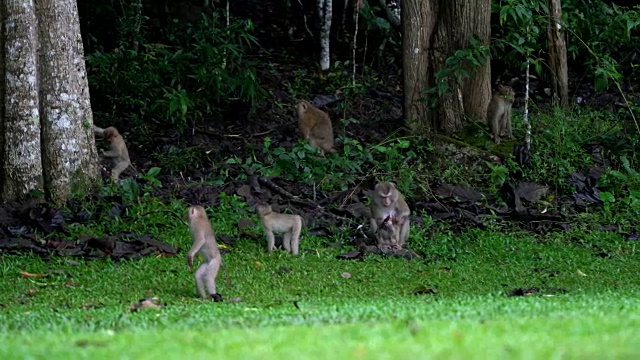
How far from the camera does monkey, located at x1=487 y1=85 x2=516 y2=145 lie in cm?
1538

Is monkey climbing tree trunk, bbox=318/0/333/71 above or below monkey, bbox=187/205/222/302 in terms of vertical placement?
above

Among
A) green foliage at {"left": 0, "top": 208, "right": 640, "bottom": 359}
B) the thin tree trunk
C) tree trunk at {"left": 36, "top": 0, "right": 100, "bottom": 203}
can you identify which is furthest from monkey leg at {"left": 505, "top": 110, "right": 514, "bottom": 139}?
tree trunk at {"left": 36, "top": 0, "right": 100, "bottom": 203}

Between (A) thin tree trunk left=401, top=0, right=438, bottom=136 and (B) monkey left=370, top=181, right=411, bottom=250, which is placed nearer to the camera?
(B) monkey left=370, top=181, right=411, bottom=250

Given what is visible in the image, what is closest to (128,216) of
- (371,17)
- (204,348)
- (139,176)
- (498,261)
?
(139,176)

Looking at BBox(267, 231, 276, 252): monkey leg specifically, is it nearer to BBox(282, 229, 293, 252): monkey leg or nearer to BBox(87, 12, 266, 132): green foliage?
BBox(282, 229, 293, 252): monkey leg

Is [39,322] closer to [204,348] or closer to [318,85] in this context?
[204,348]

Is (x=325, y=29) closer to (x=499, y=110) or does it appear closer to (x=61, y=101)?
(x=499, y=110)

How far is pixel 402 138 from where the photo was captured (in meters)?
15.5

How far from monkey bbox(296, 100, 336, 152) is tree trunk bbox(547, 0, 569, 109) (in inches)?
147

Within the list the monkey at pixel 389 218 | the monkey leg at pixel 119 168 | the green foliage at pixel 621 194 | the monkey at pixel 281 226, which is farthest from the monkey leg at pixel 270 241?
the green foliage at pixel 621 194

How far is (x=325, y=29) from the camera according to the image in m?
19.7

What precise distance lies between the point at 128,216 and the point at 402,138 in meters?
4.59

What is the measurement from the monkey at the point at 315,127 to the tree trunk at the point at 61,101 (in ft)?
13.5

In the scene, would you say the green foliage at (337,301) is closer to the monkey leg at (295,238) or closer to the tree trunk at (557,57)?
the monkey leg at (295,238)
